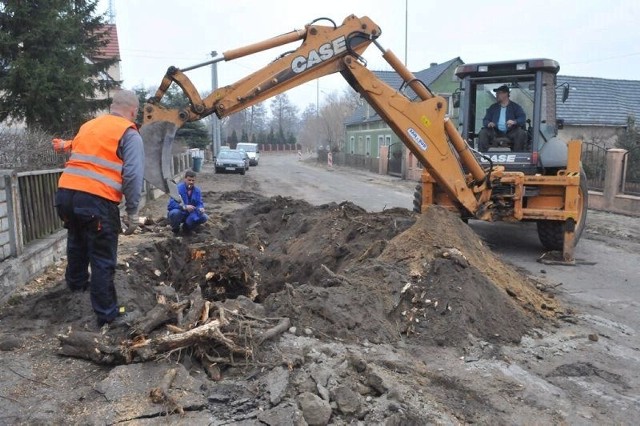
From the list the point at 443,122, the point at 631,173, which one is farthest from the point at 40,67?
the point at 631,173

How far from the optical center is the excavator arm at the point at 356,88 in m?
6.14

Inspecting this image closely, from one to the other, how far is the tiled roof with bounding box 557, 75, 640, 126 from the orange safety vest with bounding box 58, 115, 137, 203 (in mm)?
23371

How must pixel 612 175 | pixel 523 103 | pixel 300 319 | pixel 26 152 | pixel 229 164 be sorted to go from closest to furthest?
pixel 300 319 < pixel 26 152 < pixel 523 103 < pixel 612 175 < pixel 229 164

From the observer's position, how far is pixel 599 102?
86.9ft

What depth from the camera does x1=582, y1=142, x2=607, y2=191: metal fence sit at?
16656 mm

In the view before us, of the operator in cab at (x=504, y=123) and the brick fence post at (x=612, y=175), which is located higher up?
the operator in cab at (x=504, y=123)

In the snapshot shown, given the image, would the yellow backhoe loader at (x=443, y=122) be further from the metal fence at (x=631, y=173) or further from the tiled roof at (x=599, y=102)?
the tiled roof at (x=599, y=102)

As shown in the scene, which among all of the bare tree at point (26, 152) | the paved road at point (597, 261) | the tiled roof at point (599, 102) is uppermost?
the tiled roof at point (599, 102)

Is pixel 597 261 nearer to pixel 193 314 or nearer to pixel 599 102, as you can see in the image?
pixel 193 314

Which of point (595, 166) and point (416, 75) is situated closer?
point (595, 166)

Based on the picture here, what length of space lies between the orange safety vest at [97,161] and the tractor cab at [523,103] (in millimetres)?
6209

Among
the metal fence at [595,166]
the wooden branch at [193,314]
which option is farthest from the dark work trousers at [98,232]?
the metal fence at [595,166]

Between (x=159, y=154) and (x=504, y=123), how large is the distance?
597cm

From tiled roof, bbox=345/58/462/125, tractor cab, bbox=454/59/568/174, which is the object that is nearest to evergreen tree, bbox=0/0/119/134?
tractor cab, bbox=454/59/568/174
